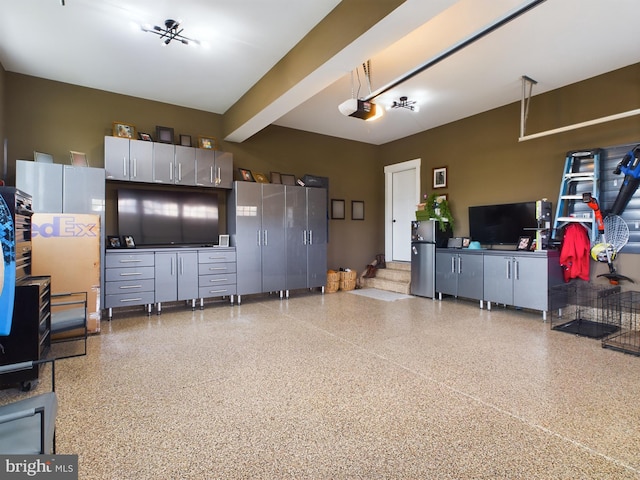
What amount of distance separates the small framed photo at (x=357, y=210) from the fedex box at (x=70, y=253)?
4.73 metres

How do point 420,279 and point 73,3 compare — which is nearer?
point 73,3

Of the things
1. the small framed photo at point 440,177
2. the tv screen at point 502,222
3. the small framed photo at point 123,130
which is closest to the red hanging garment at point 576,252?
the tv screen at point 502,222

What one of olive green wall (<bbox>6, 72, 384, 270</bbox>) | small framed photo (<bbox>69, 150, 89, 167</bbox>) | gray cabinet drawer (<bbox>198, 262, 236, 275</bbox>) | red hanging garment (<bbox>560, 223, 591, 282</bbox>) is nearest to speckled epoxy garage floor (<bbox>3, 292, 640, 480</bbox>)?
red hanging garment (<bbox>560, 223, 591, 282</bbox>)

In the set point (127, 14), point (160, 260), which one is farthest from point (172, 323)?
point (127, 14)

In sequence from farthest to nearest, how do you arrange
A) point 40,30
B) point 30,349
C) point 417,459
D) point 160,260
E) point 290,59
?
point 160,260
point 290,59
point 40,30
point 30,349
point 417,459

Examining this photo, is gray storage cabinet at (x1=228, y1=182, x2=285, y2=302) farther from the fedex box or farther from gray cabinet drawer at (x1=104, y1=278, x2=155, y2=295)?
the fedex box

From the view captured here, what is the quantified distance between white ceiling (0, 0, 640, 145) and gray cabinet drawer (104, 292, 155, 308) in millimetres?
2750

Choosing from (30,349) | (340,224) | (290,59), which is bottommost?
(30,349)

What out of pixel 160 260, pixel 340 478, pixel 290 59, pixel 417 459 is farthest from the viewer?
pixel 160 260

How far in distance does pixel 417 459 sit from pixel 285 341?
2042mm

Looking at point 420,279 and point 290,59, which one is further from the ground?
point 290,59

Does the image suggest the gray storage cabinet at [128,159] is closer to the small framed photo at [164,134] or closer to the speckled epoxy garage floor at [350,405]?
the small framed photo at [164,134]

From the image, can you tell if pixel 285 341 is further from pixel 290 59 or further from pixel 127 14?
pixel 127 14

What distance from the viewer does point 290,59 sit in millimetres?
3773
